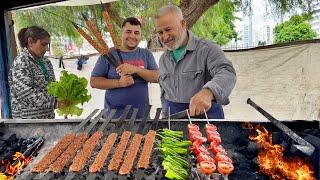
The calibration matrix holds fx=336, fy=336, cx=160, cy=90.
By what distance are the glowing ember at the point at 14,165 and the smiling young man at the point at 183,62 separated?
1766 millimetres

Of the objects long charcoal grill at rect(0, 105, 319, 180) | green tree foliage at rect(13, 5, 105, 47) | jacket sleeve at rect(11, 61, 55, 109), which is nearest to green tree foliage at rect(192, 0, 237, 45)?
green tree foliage at rect(13, 5, 105, 47)

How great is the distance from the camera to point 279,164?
2402mm

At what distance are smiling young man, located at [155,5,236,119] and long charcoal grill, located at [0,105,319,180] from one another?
0.52 meters

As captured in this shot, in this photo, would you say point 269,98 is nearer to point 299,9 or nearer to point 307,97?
point 307,97

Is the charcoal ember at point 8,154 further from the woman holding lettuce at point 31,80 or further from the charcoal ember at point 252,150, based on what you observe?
the charcoal ember at point 252,150

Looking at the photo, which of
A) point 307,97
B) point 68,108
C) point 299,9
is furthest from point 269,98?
point 68,108

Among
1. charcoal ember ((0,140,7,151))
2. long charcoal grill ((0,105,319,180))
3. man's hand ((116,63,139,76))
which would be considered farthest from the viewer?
man's hand ((116,63,139,76))

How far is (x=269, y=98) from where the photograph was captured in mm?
7168

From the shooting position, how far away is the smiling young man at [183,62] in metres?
3.85

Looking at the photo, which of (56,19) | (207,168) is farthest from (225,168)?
(56,19)

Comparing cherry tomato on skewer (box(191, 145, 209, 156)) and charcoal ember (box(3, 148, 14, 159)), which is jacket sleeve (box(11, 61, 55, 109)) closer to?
charcoal ember (box(3, 148, 14, 159))

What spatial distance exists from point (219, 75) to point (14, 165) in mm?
2057

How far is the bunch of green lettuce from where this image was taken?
411 centimetres

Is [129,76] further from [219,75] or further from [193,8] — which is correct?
[193,8]
